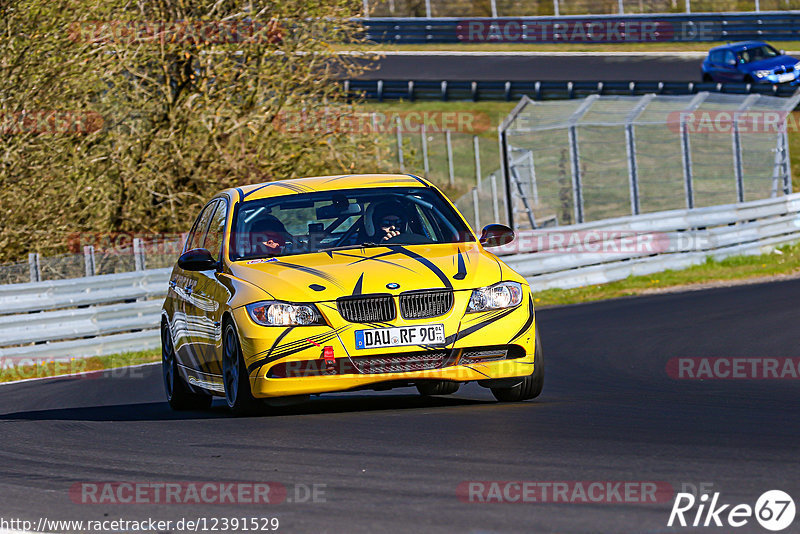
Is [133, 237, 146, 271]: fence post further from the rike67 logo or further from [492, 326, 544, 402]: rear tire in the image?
the rike67 logo

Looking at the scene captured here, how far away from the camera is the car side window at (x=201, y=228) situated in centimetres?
1065

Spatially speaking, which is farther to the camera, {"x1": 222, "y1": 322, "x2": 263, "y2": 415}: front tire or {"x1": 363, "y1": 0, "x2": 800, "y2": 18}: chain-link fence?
{"x1": 363, "y1": 0, "x2": 800, "y2": 18}: chain-link fence

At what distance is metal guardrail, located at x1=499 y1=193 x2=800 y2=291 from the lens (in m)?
21.9

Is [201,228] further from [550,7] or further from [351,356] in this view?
[550,7]

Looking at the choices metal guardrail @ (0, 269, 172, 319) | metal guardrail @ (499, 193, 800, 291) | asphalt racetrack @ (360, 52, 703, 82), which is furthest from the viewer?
asphalt racetrack @ (360, 52, 703, 82)

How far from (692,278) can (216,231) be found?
45.0 ft

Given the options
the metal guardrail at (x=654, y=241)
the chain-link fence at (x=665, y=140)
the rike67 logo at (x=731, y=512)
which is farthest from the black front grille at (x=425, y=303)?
the chain-link fence at (x=665, y=140)

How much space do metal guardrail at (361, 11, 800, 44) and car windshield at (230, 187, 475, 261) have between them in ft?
138

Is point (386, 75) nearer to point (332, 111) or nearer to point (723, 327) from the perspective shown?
point (332, 111)

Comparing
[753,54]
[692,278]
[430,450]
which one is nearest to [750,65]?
[753,54]

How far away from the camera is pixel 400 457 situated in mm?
6730

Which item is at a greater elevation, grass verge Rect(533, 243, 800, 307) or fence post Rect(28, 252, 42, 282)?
fence post Rect(28, 252, 42, 282)

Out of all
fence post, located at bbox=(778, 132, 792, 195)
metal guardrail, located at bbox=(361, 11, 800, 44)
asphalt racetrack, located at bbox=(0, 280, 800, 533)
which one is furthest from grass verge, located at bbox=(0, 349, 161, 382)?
metal guardrail, located at bbox=(361, 11, 800, 44)

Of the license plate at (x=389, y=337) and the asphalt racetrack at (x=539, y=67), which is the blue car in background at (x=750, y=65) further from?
the license plate at (x=389, y=337)
